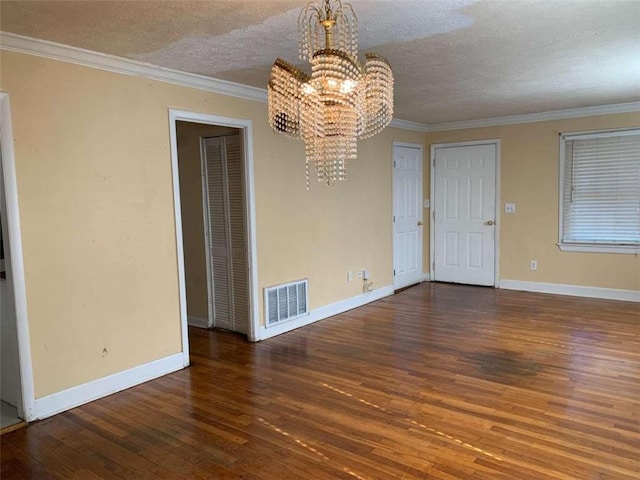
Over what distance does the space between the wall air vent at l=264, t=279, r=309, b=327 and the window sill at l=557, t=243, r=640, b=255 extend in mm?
3466

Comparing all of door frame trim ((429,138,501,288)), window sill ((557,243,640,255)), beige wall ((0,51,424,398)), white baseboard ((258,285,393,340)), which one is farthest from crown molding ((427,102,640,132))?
beige wall ((0,51,424,398))

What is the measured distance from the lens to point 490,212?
6.46 m

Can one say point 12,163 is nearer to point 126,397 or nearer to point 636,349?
point 126,397

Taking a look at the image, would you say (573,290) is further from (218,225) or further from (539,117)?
(218,225)

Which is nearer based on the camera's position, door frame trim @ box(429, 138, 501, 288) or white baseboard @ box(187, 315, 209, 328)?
white baseboard @ box(187, 315, 209, 328)

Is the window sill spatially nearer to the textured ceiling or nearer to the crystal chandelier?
the textured ceiling

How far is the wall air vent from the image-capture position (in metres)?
4.49

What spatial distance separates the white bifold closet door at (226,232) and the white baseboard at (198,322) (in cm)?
10

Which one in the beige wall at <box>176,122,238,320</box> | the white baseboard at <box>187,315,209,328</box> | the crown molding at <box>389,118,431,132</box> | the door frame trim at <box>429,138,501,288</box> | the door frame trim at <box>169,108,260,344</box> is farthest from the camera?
the door frame trim at <box>429,138,501,288</box>

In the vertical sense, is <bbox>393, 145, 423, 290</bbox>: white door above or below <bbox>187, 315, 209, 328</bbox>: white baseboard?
above

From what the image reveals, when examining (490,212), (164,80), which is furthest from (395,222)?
(164,80)

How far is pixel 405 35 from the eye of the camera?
9.29 ft

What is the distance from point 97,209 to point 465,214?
16.5 feet

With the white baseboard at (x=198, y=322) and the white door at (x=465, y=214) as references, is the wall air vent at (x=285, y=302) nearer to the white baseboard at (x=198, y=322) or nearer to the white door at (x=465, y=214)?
the white baseboard at (x=198, y=322)
